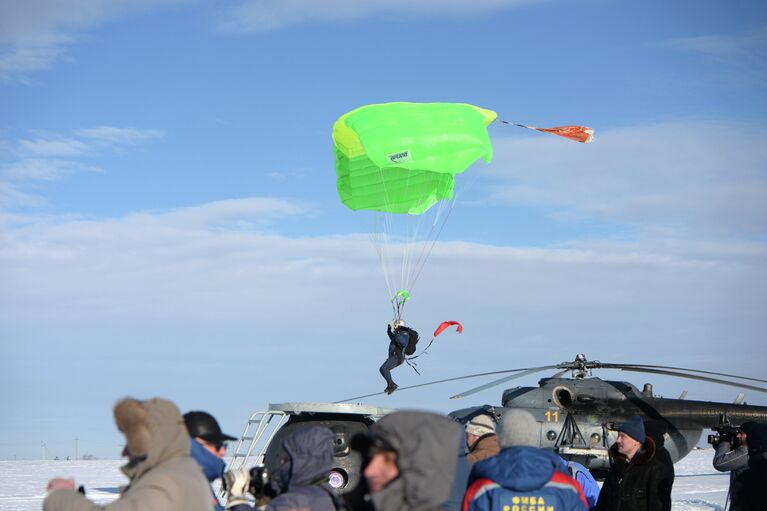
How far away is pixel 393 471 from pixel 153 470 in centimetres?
110

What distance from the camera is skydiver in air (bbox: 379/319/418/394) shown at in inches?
634

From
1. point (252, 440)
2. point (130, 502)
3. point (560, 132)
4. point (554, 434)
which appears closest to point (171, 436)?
point (130, 502)

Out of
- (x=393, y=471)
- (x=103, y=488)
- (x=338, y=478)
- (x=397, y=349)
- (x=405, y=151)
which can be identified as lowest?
(x=103, y=488)

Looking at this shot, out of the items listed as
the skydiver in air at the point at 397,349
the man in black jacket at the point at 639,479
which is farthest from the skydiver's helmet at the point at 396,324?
the man in black jacket at the point at 639,479

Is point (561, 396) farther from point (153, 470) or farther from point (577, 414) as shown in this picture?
point (153, 470)

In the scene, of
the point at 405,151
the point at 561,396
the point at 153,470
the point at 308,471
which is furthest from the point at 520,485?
the point at 405,151

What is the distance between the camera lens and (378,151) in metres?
15.2

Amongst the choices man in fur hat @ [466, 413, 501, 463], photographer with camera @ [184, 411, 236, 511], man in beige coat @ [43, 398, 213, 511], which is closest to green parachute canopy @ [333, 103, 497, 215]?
man in fur hat @ [466, 413, 501, 463]

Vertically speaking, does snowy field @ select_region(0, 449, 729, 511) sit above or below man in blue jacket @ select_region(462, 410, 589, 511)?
below

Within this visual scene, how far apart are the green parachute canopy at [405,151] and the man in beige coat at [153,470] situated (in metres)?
11.2

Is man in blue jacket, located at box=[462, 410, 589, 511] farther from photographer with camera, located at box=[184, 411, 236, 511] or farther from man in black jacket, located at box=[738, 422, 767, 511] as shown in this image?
man in black jacket, located at box=[738, 422, 767, 511]

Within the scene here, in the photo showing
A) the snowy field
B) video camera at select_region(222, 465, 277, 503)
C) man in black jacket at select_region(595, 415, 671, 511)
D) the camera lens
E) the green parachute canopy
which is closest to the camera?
video camera at select_region(222, 465, 277, 503)

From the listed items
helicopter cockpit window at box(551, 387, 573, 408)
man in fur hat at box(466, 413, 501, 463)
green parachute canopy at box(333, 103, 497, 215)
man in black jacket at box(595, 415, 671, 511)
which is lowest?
man in black jacket at box(595, 415, 671, 511)

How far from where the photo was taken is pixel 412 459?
336 cm
